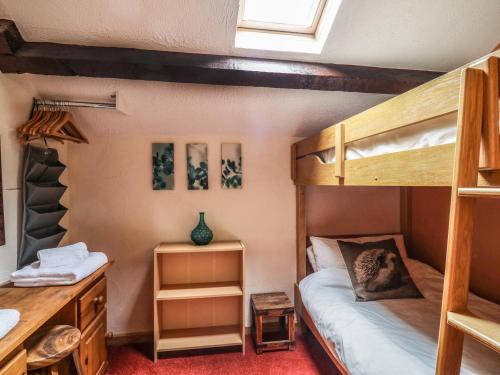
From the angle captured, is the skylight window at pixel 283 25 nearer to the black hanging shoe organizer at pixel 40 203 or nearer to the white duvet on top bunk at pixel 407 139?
the white duvet on top bunk at pixel 407 139

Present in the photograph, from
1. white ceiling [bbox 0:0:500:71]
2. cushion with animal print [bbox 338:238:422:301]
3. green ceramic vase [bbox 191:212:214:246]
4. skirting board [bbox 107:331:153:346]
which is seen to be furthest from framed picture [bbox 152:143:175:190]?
cushion with animal print [bbox 338:238:422:301]

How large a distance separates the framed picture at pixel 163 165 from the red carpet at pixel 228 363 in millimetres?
1337

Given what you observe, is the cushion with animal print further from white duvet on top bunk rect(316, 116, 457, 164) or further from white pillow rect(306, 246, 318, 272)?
white duvet on top bunk rect(316, 116, 457, 164)

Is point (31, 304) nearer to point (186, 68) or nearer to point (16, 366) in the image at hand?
point (16, 366)

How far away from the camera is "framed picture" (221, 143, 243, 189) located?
244 cm

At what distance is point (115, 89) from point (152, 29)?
1.89 feet

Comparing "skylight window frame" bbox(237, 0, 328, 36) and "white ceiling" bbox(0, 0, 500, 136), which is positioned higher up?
"skylight window frame" bbox(237, 0, 328, 36)

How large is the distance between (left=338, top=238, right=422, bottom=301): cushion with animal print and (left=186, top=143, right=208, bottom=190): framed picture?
1.27 m

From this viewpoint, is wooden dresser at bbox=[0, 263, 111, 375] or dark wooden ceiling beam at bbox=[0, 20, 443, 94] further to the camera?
dark wooden ceiling beam at bbox=[0, 20, 443, 94]

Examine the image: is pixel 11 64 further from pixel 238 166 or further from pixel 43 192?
pixel 238 166

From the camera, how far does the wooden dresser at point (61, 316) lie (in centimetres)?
101

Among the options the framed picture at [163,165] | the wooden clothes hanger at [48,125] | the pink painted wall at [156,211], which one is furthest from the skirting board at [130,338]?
the wooden clothes hanger at [48,125]

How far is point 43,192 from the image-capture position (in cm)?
181

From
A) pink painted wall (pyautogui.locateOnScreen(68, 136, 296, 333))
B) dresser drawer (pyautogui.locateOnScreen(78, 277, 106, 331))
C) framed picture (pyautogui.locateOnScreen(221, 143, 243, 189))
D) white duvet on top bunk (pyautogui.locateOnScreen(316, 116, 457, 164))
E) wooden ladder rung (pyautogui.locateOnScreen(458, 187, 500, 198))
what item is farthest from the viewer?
framed picture (pyautogui.locateOnScreen(221, 143, 243, 189))
